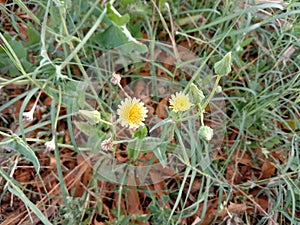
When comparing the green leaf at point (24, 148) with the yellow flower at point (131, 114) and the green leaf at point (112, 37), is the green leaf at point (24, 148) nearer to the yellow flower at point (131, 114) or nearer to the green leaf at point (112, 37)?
the yellow flower at point (131, 114)

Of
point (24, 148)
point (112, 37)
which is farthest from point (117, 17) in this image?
point (24, 148)

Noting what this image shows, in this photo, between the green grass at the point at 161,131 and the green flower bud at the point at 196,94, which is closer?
the green flower bud at the point at 196,94

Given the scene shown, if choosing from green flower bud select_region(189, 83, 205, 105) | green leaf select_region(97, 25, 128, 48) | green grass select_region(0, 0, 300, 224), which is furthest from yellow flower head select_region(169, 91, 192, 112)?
green leaf select_region(97, 25, 128, 48)

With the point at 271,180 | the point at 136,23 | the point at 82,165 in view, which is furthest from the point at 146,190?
the point at 136,23

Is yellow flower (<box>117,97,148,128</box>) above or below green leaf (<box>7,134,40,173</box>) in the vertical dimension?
below

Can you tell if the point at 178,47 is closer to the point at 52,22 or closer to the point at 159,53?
the point at 159,53

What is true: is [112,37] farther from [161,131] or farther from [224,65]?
[224,65]

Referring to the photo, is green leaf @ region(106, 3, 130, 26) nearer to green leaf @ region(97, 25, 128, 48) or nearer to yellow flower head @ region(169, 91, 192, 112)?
green leaf @ region(97, 25, 128, 48)

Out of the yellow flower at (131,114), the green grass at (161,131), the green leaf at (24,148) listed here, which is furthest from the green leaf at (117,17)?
the green leaf at (24,148)

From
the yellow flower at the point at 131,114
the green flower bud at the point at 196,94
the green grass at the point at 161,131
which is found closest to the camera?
the green flower bud at the point at 196,94
